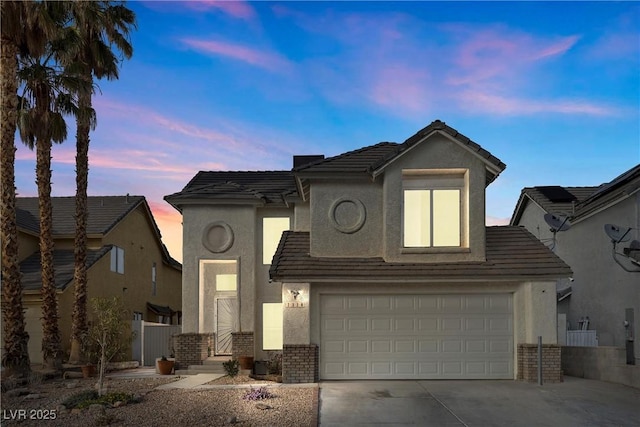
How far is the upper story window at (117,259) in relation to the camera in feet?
82.7

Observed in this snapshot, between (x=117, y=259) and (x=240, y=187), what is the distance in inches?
358

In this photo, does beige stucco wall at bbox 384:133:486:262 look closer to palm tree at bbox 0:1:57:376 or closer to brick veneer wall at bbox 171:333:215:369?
brick veneer wall at bbox 171:333:215:369

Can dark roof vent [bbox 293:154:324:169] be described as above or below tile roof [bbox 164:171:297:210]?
above

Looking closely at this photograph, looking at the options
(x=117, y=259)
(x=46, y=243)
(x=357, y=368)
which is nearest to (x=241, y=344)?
(x=357, y=368)

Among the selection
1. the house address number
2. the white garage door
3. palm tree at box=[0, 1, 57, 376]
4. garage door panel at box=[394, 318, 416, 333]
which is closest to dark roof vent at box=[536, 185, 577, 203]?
the white garage door

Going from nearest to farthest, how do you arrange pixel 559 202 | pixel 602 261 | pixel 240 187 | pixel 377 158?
1. pixel 377 158
2. pixel 602 261
3. pixel 240 187
4. pixel 559 202

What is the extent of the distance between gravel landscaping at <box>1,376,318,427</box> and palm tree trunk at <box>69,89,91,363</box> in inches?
161

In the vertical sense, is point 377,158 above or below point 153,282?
above

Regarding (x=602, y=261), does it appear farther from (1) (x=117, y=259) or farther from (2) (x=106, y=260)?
(1) (x=117, y=259)

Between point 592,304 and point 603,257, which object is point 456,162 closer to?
point 603,257

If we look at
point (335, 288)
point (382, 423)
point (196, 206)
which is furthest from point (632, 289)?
point (196, 206)

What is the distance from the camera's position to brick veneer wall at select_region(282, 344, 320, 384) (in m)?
14.4

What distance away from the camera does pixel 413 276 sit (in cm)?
1483

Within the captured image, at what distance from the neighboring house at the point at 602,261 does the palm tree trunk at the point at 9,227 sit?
15.7 meters
